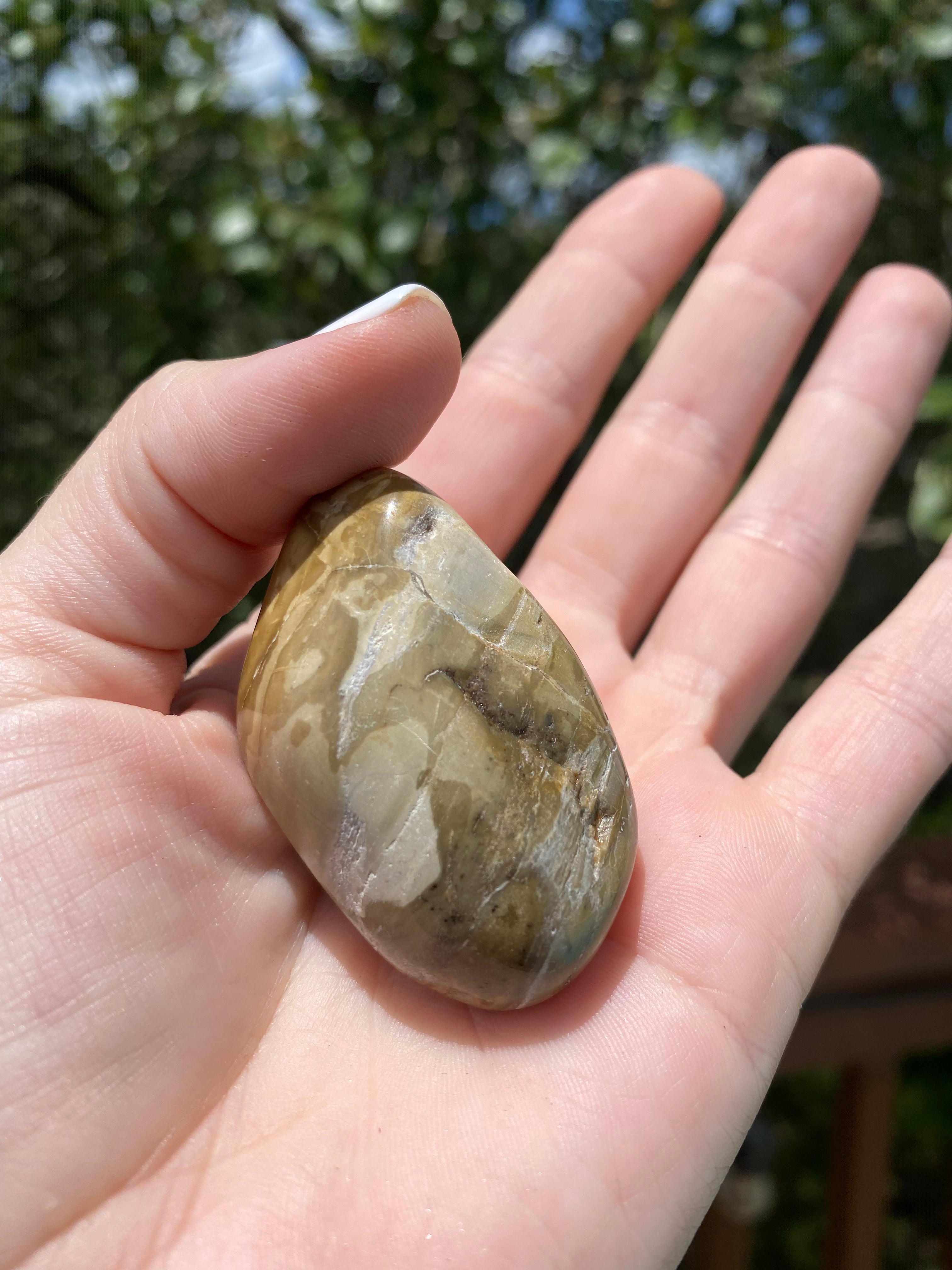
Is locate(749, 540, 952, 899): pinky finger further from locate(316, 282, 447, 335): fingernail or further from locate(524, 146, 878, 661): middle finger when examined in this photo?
locate(316, 282, 447, 335): fingernail

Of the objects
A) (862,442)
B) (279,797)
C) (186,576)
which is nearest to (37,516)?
(186,576)

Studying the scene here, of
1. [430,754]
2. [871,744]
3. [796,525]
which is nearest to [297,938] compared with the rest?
[430,754]

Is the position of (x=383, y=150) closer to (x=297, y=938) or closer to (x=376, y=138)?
(x=376, y=138)

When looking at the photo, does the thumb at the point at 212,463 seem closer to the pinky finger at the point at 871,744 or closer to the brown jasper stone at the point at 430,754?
the brown jasper stone at the point at 430,754

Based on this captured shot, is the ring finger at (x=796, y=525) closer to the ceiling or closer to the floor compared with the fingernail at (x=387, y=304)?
closer to the floor

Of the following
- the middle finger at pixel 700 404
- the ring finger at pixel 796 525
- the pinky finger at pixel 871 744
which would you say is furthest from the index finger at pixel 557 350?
the pinky finger at pixel 871 744

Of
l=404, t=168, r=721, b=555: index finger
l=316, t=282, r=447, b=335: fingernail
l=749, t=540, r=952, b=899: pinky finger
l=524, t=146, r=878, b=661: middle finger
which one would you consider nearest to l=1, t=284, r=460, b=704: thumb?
l=316, t=282, r=447, b=335: fingernail
